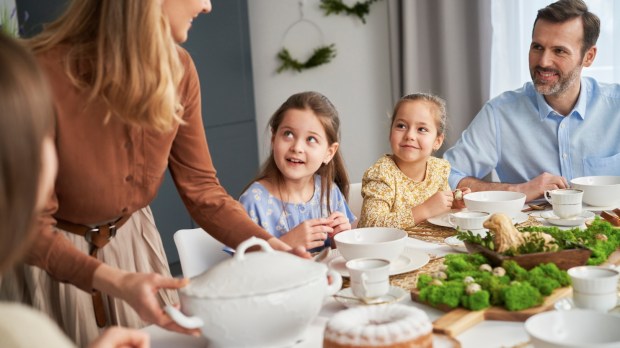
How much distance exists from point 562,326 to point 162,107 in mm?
777

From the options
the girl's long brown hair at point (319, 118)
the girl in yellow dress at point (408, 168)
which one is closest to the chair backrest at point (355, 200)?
the girl in yellow dress at point (408, 168)

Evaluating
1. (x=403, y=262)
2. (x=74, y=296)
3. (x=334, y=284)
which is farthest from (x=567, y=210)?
(x=74, y=296)

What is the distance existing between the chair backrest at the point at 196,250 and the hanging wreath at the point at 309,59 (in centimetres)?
286

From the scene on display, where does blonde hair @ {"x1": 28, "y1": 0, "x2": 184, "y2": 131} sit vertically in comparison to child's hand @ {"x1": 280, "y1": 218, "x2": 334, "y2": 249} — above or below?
above

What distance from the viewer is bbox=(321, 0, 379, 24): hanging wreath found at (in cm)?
453

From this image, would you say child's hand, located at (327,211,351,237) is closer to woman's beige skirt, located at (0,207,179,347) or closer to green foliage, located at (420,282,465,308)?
woman's beige skirt, located at (0,207,179,347)

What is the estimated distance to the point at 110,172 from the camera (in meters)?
1.55

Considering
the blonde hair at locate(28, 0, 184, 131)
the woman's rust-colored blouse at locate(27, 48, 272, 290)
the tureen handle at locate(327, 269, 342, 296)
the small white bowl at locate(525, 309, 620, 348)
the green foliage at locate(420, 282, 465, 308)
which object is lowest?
the green foliage at locate(420, 282, 465, 308)

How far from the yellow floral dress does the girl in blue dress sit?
14 centimetres

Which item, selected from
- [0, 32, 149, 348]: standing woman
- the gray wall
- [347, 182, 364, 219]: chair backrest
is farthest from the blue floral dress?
the gray wall

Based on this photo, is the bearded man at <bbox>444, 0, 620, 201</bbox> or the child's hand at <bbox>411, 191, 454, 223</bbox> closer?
the child's hand at <bbox>411, 191, 454, 223</bbox>

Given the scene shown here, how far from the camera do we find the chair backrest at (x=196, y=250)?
196 cm

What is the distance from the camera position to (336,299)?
1.40 m

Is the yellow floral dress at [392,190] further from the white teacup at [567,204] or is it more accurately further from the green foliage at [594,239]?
the green foliage at [594,239]
